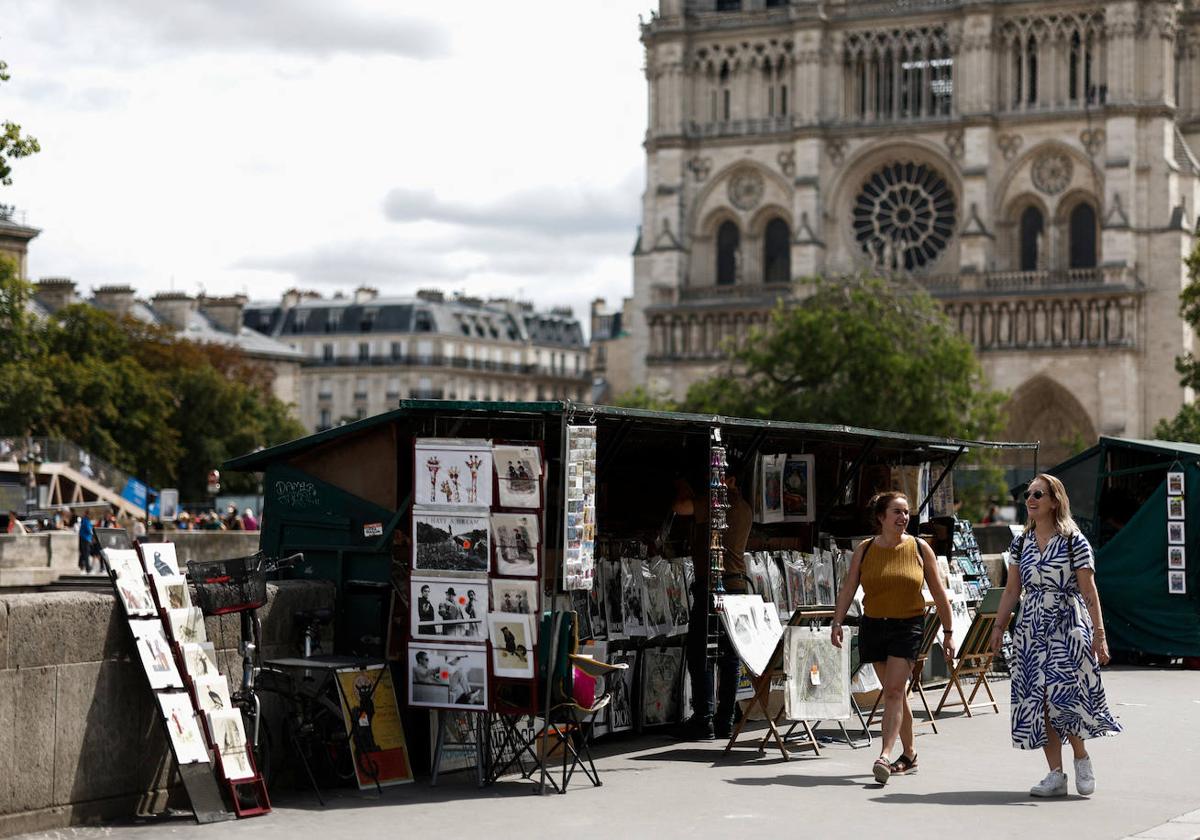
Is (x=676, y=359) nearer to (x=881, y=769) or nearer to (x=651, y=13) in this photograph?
(x=651, y=13)

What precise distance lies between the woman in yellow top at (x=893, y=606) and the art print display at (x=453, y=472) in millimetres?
2137

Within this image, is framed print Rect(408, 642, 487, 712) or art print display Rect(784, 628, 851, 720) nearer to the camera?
framed print Rect(408, 642, 487, 712)

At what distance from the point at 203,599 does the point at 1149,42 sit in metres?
55.6

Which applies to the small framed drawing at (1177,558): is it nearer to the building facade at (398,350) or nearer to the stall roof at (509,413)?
the stall roof at (509,413)

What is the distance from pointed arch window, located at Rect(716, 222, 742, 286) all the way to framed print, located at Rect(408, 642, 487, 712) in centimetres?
5786

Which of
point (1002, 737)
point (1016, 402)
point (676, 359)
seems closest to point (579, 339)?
point (676, 359)

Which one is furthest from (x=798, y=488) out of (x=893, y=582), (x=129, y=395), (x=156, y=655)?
(x=129, y=395)

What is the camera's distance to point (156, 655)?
9438 millimetres

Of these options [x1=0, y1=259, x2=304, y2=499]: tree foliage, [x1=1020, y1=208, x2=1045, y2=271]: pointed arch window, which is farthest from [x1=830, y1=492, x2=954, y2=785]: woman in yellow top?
[x1=1020, y1=208, x2=1045, y2=271]: pointed arch window

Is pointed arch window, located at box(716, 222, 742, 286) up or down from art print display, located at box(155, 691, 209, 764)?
up

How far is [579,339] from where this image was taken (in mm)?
113875

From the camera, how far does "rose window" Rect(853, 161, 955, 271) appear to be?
65.1m

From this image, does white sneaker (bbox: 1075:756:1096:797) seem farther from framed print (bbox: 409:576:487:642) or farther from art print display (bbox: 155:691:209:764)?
art print display (bbox: 155:691:209:764)

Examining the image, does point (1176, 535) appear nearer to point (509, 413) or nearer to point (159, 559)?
point (509, 413)
